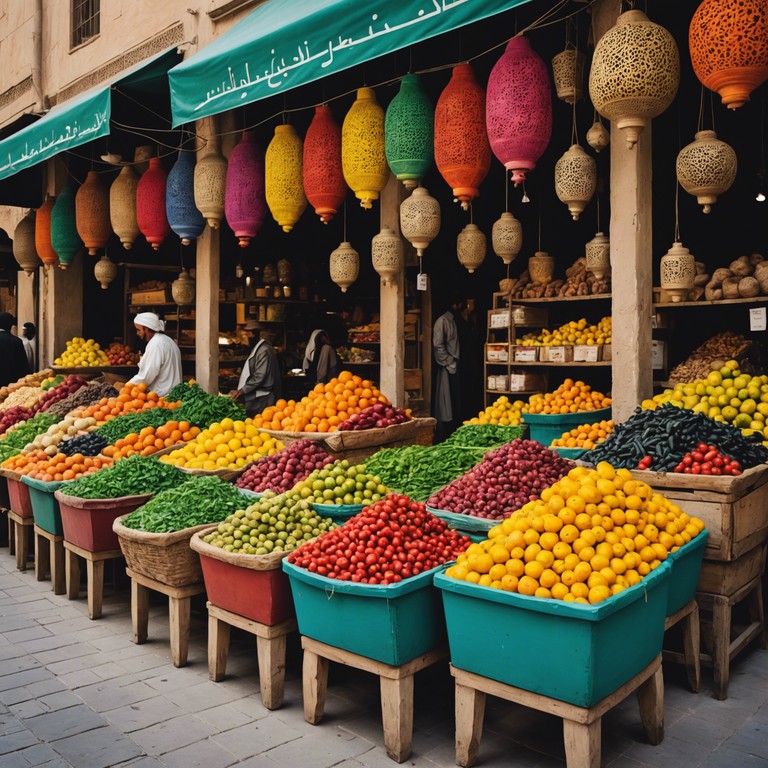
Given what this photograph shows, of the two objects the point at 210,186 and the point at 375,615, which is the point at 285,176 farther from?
the point at 375,615

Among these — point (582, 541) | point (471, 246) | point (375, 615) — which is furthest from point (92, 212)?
point (582, 541)

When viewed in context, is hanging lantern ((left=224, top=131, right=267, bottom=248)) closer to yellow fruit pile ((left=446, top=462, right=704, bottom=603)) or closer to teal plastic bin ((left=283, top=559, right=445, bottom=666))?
teal plastic bin ((left=283, top=559, right=445, bottom=666))

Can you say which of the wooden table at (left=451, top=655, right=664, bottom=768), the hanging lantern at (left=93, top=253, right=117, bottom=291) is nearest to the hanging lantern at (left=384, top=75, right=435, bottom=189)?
the wooden table at (left=451, top=655, right=664, bottom=768)

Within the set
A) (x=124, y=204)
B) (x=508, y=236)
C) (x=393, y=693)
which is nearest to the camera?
(x=393, y=693)

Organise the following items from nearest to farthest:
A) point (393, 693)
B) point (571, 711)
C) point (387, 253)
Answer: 1. point (571, 711)
2. point (393, 693)
3. point (387, 253)

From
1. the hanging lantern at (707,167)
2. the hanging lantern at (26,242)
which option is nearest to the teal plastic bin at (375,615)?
the hanging lantern at (707,167)

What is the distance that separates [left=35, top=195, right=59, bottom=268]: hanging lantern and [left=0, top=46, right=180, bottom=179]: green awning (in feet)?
3.09

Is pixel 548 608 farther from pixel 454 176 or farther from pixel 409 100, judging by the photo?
pixel 409 100

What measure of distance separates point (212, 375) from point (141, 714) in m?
4.81

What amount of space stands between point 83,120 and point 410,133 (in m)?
3.74

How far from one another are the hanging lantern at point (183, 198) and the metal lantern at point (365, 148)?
224cm

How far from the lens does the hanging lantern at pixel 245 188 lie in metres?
6.36

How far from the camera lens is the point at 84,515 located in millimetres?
4859

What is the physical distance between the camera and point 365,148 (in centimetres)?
539
